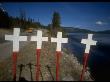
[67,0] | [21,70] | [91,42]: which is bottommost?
[21,70]

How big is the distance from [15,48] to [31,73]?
10.5ft

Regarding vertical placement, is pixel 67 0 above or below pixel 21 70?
above

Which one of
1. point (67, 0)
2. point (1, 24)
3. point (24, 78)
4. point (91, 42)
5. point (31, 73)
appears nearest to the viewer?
point (67, 0)

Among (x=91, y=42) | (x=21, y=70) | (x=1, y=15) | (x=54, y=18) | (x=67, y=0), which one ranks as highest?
(x=67, y=0)

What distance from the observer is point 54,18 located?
66.1m

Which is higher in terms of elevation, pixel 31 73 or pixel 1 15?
pixel 31 73

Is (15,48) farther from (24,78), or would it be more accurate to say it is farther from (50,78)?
(50,78)

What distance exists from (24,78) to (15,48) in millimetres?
2511

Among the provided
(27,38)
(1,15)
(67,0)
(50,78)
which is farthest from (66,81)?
(1,15)

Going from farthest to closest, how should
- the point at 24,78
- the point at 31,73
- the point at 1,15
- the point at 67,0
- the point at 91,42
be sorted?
1. the point at 1,15
2. the point at 31,73
3. the point at 24,78
4. the point at 91,42
5. the point at 67,0

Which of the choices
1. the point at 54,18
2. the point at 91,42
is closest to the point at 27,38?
the point at 91,42

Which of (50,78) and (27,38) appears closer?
(27,38)

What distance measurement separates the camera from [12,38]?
659 cm

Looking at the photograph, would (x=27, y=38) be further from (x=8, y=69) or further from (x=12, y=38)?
(x=8, y=69)
